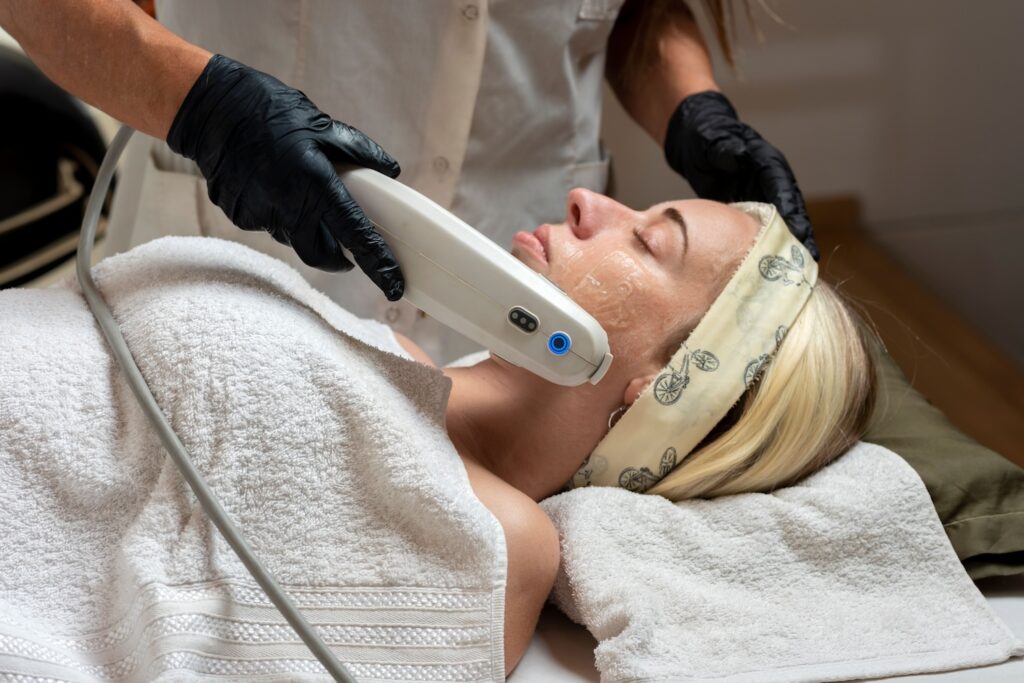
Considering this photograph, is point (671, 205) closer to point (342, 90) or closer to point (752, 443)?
point (752, 443)

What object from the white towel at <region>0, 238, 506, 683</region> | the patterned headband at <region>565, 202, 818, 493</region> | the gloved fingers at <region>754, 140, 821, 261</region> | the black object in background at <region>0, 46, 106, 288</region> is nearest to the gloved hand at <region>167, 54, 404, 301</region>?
the white towel at <region>0, 238, 506, 683</region>

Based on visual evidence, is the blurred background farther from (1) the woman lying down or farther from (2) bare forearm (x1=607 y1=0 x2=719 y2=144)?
(1) the woman lying down

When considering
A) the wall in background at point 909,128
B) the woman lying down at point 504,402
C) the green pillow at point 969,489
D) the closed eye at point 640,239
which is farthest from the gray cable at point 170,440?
the wall in background at point 909,128

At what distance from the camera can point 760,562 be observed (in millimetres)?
1126

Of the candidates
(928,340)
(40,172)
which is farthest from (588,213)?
(40,172)

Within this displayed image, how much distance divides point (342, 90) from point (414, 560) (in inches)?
28.9

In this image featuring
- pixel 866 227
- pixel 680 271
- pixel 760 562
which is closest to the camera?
pixel 760 562

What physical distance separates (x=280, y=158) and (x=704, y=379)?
547mm

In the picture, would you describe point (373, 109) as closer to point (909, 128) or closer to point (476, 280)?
point (476, 280)

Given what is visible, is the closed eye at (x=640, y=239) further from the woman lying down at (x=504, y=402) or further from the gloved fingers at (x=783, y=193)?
the gloved fingers at (x=783, y=193)

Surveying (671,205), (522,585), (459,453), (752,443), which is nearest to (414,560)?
(522,585)

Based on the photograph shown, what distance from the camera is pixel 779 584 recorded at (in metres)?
1.12

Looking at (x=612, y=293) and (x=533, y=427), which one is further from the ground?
(x=612, y=293)

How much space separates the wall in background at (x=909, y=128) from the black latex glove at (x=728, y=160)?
0.52 meters
